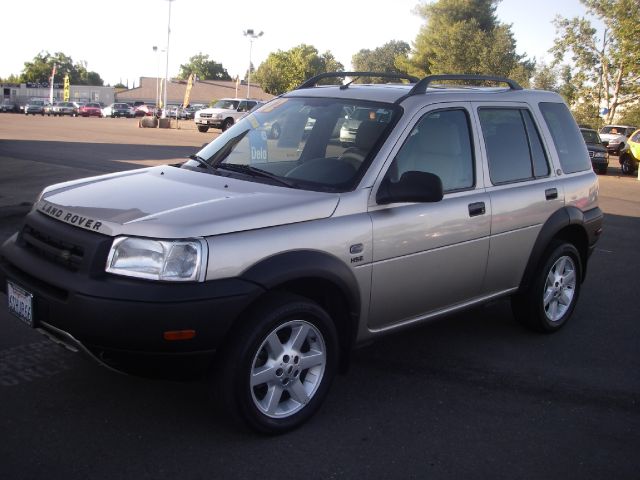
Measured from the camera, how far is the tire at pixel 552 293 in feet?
17.9

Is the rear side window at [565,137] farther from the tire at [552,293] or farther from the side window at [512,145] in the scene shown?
the tire at [552,293]

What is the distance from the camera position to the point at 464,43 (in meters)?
62.7

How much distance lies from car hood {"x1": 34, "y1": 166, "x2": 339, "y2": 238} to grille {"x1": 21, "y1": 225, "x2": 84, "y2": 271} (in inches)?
4.8

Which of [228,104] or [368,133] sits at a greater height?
[228,104]

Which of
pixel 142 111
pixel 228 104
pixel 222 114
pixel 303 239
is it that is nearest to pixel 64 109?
pixel 142 111

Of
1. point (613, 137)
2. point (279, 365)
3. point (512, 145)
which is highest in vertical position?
point (613, 137)

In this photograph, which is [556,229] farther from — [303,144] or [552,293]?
[303,144]

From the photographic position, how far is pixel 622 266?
27.8ft

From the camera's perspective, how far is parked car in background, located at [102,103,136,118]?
65.5 meters

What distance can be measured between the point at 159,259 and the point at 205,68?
156794 mm

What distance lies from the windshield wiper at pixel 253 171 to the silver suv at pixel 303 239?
0.01 metres

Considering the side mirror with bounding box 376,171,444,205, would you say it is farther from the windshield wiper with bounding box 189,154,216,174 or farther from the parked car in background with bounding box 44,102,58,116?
the parked car in background with bounding box 44,102,58,116

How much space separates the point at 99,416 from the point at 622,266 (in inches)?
262

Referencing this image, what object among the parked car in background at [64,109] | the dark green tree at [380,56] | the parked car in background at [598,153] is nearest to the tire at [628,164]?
the parked car in background at [598,153]
